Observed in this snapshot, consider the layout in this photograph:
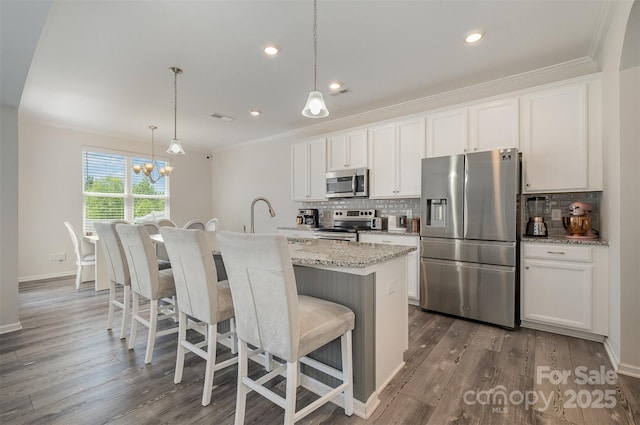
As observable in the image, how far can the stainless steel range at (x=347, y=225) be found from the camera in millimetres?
4011

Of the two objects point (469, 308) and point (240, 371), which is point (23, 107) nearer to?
point (240, 371)

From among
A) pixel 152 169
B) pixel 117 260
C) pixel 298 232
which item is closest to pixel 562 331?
pixel 298 232

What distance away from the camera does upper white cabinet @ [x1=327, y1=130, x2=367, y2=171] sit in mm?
4156

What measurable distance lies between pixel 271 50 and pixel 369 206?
103 inches

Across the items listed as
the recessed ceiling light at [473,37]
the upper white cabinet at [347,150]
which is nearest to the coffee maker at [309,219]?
the upper white cabinet at [347,150]

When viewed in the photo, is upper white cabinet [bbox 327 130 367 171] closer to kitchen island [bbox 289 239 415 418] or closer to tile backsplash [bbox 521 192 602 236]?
tile backsplash [bbox 521 192 602 236]

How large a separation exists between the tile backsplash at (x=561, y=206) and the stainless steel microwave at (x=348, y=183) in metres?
1.88

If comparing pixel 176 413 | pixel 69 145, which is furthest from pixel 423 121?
pixel 69 145

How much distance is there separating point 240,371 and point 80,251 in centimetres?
440

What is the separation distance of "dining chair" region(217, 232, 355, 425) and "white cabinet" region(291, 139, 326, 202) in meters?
3.24

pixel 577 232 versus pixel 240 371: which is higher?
pixel 577 232

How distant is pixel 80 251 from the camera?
14.6ft

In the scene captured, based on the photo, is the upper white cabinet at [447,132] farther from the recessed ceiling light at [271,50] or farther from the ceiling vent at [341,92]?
the recessed ceiling light at [271,50]

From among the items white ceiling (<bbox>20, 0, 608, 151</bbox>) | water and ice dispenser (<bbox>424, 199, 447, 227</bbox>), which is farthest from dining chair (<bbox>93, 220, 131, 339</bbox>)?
water and ice dispenser (<bbox>424, 199, 447, 227</bbox>)
